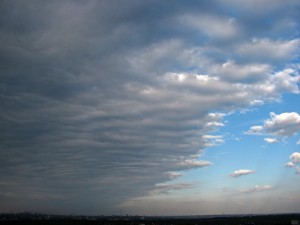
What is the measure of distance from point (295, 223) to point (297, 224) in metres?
1.39

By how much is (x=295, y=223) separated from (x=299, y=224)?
2.15 meters

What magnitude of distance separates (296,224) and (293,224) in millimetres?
1211

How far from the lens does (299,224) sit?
129500 mm

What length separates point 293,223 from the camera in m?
129

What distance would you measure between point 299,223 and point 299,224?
13.7 feet

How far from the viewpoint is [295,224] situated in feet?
417

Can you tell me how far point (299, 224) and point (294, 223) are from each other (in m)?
2.38

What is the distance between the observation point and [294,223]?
422 ft

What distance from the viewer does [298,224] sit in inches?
5044

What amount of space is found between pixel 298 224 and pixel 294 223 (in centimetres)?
137

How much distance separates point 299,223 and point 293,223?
615cm

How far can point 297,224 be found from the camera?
127250 mm

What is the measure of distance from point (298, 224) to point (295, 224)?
75.1 inches
